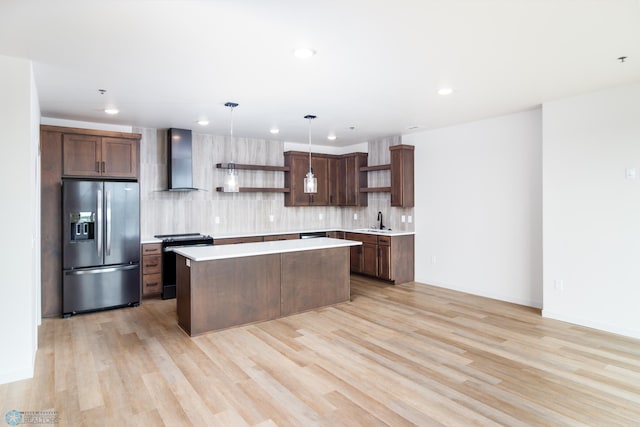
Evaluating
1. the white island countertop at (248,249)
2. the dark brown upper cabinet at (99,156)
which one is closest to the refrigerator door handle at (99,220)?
the dark brown upper cabinet at (99,156)

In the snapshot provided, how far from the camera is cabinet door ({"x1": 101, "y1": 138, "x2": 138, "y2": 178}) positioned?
496cm

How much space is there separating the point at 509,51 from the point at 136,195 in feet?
15.3

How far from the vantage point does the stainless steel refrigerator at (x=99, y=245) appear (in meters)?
4.58

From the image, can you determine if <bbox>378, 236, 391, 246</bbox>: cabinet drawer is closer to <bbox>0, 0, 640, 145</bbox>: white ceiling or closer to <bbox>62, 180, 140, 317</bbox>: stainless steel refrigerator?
<bbox>0, 0, 640, 145</bbox>: white ceiling

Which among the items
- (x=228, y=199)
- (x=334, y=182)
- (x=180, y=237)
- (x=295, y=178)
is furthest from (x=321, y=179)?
(x=180, y=237)

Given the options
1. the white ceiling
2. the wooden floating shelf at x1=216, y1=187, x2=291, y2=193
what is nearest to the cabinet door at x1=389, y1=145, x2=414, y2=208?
the white ceiling

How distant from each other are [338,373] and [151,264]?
3535mm

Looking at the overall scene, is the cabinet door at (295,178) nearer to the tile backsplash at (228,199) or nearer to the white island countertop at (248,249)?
the tile backsplash at (228,199)

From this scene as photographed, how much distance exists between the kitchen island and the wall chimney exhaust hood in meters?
1.72

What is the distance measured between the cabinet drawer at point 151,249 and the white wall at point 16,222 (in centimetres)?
220

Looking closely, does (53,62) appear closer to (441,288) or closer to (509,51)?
(509,51)

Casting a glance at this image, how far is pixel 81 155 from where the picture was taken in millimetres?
4809

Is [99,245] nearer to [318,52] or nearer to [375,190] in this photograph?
[318,52]

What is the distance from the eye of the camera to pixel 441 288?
6027 mm
